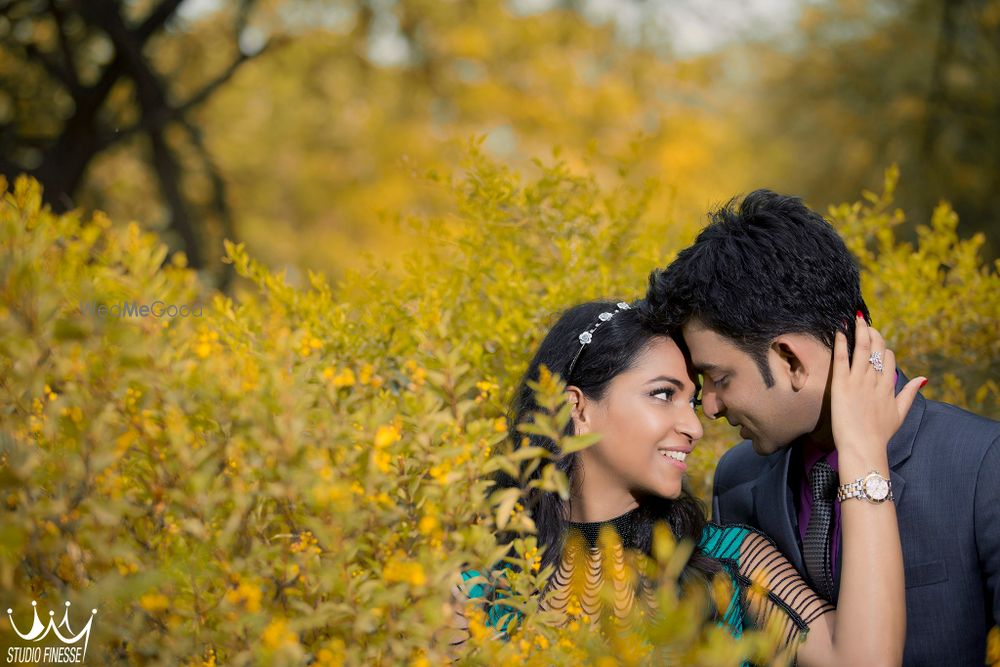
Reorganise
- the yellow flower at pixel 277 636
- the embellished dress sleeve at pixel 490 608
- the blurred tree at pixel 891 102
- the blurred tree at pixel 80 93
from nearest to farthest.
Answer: the yellow flower at pixel 277 636 < the embellished dress sleeve at pixel 490 608 < the blurred tree at pixel 80 93 < the blurred tree at pixel 891 102

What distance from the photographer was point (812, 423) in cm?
255

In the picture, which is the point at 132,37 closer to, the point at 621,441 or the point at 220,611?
the point at 621,441

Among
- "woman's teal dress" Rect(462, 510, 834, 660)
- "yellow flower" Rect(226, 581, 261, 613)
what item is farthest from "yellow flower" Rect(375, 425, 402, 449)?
"woman's teal dress" Rect(462, 510, 834, 660)

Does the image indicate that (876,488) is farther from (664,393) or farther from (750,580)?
(664,393)

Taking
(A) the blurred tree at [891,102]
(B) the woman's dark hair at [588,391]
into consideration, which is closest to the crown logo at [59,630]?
(B) the woman's dark hair at [588,391]

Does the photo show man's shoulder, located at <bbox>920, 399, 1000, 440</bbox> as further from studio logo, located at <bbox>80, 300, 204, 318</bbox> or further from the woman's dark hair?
studio logo, located at <bbox>80, 300, 204, 318</bbox>

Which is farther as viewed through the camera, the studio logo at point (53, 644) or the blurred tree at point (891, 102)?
the blurred tree at point (891, 102)

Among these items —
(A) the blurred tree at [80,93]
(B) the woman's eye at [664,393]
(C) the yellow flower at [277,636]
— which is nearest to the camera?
(C) the yellow flower at [277,636]

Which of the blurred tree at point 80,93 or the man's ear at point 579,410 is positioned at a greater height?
the blurred tree at point 80,93

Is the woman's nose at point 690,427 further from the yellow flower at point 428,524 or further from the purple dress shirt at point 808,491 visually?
the yellow flower at point 428,524

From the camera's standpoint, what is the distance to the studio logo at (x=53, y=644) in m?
1.49

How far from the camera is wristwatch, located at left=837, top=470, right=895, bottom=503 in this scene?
88.4 inches

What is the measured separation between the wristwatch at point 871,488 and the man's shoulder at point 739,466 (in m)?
0.61

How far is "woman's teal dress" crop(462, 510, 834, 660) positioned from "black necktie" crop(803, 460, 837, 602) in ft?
0.13
